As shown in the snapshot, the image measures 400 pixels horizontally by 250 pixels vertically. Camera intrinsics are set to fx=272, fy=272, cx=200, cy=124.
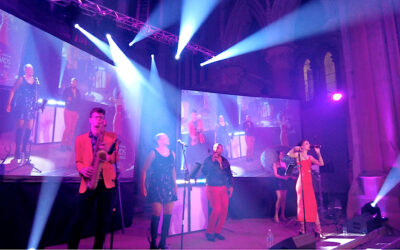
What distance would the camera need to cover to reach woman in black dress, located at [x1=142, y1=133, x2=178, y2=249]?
414 centimetres

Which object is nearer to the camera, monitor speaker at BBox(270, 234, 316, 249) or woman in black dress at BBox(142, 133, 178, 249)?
monitor speaker at BBox(270, 234, 316, 249)

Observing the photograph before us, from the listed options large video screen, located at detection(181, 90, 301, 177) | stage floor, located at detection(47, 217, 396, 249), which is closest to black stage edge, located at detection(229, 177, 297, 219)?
large video screen, located at detection(181, 90, 301, 177)

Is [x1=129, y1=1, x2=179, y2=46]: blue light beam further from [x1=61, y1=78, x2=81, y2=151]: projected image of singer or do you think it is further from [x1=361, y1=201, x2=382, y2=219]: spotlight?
[x1=361, y1=201, x2=382, y2=219]: spotlight

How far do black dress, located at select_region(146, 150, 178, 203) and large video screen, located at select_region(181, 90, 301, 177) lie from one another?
3606 mm

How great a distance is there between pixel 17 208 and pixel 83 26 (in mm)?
6145

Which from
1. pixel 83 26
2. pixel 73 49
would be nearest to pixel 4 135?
pixel 73 49

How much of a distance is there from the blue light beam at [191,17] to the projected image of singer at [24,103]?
5.80m

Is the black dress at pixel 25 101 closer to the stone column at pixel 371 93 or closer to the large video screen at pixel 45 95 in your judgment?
the large video screen at pixel 45 95

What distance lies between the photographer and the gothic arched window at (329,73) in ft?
46.6

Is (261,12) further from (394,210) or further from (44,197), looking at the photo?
(44,197)

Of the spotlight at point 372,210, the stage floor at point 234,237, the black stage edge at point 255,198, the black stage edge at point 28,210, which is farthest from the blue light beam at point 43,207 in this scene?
the spotlight at point 372,210

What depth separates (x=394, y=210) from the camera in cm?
650

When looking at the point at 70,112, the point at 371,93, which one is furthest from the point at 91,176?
the point at 371,93

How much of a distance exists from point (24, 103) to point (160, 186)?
266 cm
